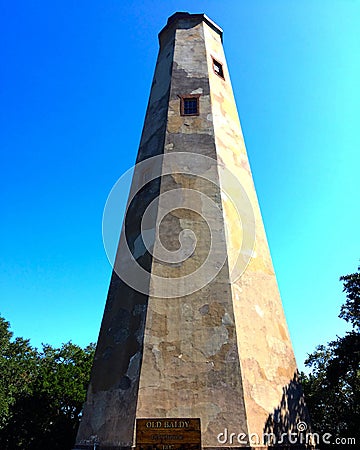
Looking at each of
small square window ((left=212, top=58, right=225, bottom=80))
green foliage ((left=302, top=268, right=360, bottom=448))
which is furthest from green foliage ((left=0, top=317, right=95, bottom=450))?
small square window ((left=212, top=58, right=225, bottom=80))

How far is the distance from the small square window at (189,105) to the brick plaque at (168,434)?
28.0ft

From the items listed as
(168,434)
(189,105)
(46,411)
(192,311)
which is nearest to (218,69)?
(189,105)

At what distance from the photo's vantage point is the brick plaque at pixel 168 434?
19.6ft

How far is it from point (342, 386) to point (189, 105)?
40.8 feet

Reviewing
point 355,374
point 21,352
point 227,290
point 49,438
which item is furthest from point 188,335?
point 21,352

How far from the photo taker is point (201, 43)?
13336 mm

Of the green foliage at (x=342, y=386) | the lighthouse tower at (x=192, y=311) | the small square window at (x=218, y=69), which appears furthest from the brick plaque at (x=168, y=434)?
the small square window at (x=218, y=69)

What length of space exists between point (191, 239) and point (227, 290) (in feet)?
5.09

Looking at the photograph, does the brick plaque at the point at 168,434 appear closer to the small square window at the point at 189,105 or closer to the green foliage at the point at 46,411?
the small square window at the point at 189,105

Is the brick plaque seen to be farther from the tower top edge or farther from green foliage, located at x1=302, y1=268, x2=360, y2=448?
the tower top edge

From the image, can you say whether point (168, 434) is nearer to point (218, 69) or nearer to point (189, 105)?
Result: point (189, 105)

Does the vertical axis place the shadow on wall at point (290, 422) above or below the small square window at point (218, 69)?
below

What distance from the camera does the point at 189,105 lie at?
37.0 feet

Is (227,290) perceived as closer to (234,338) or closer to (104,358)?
(234,338)
